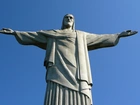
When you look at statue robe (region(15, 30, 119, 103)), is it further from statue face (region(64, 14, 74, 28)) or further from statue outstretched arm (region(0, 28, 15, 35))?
statue face (region(64, 14, 74, 28))

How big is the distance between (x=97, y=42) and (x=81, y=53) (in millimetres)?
1258

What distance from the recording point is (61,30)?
1457 cm

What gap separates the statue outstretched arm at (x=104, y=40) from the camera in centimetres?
1435

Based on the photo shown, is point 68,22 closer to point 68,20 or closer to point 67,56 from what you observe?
point 68,20

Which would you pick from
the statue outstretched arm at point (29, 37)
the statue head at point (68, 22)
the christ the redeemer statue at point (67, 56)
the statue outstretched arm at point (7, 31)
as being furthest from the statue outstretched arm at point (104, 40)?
the statue outstretched arm at point (7, 31)

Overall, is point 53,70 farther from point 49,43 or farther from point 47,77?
point 49,43

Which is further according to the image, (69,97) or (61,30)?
(61,30)

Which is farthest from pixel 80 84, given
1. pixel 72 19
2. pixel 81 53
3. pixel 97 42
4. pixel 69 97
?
pixel 72 19

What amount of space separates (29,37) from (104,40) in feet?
11.3

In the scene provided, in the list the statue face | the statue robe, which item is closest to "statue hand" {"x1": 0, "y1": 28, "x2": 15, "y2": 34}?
the statue robe

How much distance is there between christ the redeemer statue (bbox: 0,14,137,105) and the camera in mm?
12312

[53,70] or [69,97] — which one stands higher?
[53,70]

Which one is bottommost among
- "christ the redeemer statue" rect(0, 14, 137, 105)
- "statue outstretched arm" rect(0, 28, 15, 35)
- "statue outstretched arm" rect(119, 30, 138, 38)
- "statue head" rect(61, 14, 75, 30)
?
"christ the redeemer statue" rect(0, 14, 137, 105)

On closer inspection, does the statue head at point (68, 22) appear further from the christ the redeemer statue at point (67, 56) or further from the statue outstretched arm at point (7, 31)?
the statue outstretched arm at point (7, 31)
